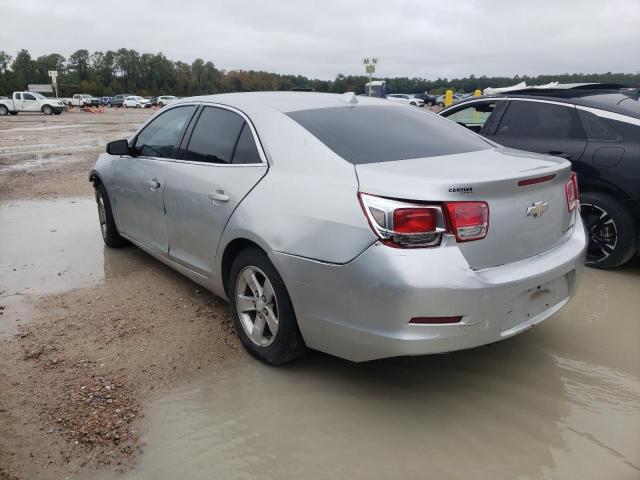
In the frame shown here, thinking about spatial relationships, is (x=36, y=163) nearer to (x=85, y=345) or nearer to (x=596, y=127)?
(x=85, y=345)

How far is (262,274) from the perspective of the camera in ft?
10.1

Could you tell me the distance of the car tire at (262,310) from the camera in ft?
9.58

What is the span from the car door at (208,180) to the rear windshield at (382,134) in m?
0.42

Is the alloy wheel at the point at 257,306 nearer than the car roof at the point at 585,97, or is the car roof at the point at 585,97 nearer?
the alloy wheel at the point at 257,306

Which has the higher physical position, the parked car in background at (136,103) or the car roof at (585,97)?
the car roof at (585,97)

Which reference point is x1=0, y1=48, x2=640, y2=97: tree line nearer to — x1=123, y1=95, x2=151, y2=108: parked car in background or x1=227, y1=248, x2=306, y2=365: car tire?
x1=123, y1=95, x2=151, y2=108: parked car in background

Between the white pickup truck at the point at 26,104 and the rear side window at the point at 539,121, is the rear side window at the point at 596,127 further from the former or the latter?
the white pickup truck at the point at 26,104

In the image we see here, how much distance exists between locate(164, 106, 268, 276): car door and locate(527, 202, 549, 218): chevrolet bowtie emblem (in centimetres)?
147

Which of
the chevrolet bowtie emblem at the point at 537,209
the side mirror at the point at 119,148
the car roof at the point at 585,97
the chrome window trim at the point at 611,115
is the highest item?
the car roof at the point at 585,97

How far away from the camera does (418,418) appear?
2.72m

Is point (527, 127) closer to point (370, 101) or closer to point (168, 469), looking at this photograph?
point (370, 101)

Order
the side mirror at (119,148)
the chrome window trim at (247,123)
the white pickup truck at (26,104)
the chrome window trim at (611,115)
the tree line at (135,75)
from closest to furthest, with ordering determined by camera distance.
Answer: the chrome window trim at (247,123), the chrome window trim at (611,115), the side mirror at (119,148), the white pickup truck at (26,104), the tree line at (135,75)

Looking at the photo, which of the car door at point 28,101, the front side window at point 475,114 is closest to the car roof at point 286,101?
the front side window at point 475,114

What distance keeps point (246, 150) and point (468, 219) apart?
5.01ft
